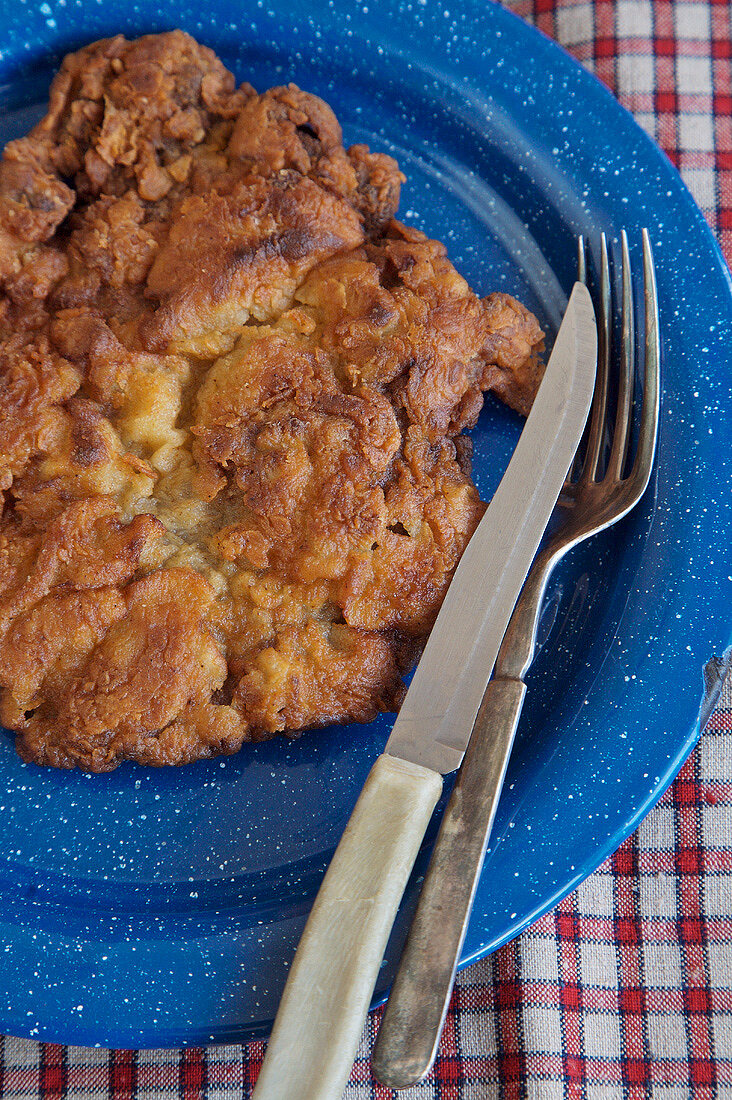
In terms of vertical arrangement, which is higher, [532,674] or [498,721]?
[498,721]

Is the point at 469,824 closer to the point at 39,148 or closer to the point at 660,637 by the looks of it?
the point at 660,637

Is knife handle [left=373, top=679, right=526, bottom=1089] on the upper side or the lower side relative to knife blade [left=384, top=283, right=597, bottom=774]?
lower

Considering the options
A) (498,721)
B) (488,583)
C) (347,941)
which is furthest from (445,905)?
(488,583)

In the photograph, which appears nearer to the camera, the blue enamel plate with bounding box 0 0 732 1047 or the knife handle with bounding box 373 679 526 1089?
the knife handle with bounding box 373 679 526 1089

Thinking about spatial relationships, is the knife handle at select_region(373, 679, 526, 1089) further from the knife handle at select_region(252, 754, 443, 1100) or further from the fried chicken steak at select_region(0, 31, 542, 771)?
the fried chicken steak at select_region(0, 31, 542, 771)

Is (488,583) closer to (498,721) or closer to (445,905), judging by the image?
(498,721)

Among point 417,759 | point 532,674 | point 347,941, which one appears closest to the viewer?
point 347,941

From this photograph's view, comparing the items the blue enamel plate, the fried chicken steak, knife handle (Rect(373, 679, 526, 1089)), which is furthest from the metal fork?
the fried chicken steak
